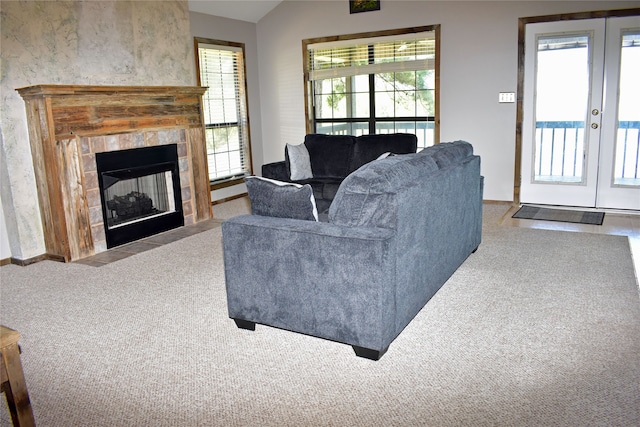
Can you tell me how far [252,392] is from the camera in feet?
8.07

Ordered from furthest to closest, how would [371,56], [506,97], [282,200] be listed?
[371,56]
[506,97]
[282,200]

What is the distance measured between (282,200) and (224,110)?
4.65 metres

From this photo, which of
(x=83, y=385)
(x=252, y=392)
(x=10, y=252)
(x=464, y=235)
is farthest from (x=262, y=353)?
(x=10, y=252)

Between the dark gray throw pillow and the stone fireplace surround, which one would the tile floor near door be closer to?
the dark gray throw pillow

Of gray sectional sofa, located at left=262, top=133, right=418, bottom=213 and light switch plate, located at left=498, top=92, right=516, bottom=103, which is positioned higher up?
light switch plate, located at left=498, top=92, right=516, bottom=103

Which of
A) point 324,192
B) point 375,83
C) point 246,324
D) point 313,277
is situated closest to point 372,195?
point 313,277

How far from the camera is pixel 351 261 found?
2.62 meters

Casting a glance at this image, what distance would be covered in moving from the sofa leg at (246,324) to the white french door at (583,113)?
4.39 meters

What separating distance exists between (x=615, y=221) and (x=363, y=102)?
11.1ft

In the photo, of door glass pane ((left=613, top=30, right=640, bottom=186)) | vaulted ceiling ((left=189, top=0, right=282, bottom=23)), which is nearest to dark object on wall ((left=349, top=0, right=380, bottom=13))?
vaulted ceiling ((left=189, top=0, right=282, bottom=23))

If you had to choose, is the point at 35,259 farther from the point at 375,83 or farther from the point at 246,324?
the point at 375,83

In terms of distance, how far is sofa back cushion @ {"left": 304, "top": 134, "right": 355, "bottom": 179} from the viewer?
19.6 ft

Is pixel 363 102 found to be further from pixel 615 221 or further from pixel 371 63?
pixel 615 221

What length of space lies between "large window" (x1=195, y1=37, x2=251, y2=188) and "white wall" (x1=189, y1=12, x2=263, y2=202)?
10 cm
